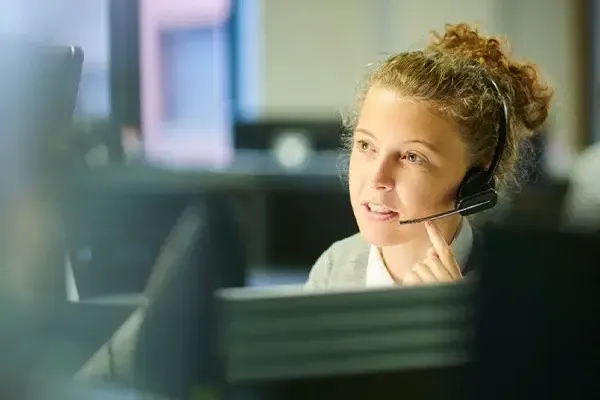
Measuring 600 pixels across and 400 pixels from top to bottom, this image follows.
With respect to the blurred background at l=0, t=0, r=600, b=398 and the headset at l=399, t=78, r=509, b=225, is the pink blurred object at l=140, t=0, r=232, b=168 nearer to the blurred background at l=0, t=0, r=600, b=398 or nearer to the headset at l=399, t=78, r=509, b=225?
the blurred background at l=0, t=0, r=600, b=398

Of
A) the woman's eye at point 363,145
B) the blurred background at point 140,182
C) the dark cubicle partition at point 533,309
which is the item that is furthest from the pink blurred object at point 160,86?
the dark cubicle partition at point 533,309

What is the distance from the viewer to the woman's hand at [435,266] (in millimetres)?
570

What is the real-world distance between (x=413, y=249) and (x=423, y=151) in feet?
0.25

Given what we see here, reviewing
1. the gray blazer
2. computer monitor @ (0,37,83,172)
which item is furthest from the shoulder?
computer monitor @ (0,37,83,172)

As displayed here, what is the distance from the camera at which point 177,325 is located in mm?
549

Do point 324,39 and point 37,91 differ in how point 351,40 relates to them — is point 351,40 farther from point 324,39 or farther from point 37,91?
point 37,91

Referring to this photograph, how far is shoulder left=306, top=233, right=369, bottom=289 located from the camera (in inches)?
22.6

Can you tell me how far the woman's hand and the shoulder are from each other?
0.04m

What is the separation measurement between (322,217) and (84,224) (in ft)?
0.58

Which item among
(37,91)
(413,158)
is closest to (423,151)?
(413,158)

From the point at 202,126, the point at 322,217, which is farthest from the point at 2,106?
the point at 322,217

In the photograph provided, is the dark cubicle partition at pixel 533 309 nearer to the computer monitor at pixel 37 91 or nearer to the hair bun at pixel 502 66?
the hair bun at pixel 502 66

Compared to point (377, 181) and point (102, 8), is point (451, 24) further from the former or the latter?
point (102, 8)

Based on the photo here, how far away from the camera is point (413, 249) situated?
0.59 meters
